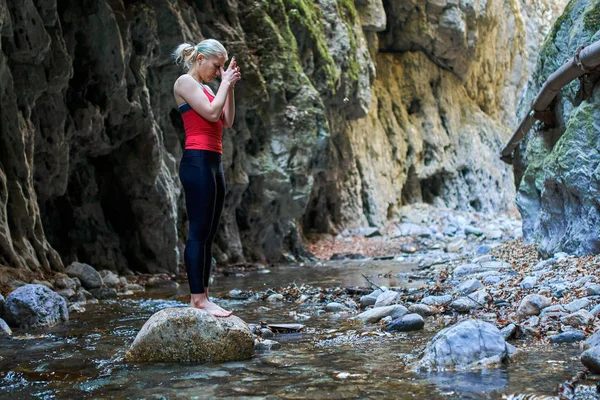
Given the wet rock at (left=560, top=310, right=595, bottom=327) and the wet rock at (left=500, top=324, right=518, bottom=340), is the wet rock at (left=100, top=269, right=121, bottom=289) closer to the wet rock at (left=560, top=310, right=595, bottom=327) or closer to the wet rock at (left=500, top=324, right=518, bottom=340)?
the wet rock at (left=500, top=324, right=518, bottom=340)

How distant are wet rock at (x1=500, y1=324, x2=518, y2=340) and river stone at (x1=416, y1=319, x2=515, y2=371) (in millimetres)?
582

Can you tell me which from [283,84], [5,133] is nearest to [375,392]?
[5,133]

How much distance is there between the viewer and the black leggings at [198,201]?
3906 mm

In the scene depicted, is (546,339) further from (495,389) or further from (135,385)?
(135,385)

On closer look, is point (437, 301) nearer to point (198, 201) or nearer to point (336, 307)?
point (336, 307)

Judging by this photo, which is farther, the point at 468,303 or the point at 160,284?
the point at 160,284

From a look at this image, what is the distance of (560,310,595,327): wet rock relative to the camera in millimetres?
3963

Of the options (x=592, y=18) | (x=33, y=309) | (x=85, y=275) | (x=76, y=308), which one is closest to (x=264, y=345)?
(x=33, y=309)

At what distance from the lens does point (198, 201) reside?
3922 mm

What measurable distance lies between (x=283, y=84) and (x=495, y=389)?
13.4 metres

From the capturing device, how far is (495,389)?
104 inches

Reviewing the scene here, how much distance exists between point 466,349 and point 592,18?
631cm

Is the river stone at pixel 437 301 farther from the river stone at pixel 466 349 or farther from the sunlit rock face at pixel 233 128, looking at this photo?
the sunlit rock face at pixel 233 128

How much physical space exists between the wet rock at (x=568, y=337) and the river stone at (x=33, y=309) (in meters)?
4.28
